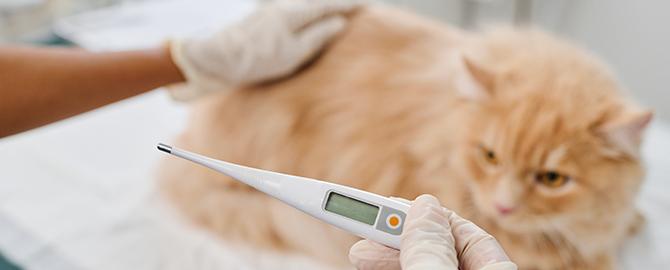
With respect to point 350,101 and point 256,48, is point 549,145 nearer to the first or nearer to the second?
point 350,101

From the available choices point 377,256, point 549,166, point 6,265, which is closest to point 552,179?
point 549,166

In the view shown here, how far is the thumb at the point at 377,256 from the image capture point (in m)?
0.40

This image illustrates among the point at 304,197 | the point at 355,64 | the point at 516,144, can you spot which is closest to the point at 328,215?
the point at 304,197

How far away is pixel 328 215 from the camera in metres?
0.37

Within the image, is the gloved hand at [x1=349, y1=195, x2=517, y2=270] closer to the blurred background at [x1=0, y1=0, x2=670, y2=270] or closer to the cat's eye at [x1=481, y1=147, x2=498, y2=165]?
the cat's eye at [x1=481, y1=147, x2=498, y2=165]

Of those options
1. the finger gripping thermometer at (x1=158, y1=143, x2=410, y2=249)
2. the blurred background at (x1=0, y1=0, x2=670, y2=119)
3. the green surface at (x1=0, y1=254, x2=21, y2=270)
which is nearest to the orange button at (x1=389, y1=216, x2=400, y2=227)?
the finger gripping thermometer at (x1=158, y1=143, x2=410, y2=249)

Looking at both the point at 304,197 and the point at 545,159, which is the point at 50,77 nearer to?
the point at 304,197

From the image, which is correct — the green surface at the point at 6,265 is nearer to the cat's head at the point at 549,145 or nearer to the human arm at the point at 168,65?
the human arm at the point at 168,65

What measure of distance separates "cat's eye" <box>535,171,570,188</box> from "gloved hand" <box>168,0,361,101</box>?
1.89 ft

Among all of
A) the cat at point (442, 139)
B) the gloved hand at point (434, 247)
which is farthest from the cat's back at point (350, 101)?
the gloved hand at point (434, 247)

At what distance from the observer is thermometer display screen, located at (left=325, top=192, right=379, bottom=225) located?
358mm

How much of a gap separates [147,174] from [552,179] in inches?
45.0

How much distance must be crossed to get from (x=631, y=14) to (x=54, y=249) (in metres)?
1.73

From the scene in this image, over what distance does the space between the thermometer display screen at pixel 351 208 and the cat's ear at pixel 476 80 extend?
45 cm
